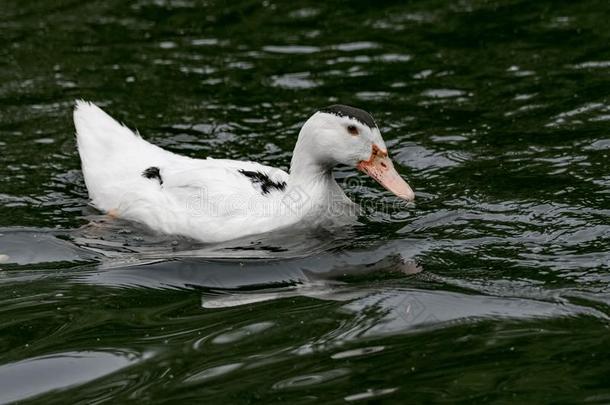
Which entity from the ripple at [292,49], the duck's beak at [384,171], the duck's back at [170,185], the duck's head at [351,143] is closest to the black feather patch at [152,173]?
the duck's back at [170,185]

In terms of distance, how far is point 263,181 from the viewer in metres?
9.43

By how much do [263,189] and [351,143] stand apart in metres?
0.90

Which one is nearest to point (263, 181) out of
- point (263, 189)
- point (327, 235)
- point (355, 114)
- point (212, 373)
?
point (263, 189)

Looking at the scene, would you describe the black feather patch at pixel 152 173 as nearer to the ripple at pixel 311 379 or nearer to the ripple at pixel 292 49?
the ripple at pixel 311 379

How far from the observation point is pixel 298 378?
648cm

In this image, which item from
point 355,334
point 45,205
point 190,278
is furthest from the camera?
point 45,205

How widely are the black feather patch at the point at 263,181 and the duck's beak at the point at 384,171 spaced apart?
2.70 ft

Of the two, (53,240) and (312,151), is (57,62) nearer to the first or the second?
(53,240)

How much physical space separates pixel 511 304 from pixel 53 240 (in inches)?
168

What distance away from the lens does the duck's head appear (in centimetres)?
902

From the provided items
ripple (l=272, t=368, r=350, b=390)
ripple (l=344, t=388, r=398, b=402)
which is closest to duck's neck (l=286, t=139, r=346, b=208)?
ripple (l=272, t=368, r=350, b=390)

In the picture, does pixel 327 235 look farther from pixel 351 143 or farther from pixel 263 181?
pixel 351 143

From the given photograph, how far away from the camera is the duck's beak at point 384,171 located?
909cm

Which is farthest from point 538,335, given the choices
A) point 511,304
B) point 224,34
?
point 224,34
